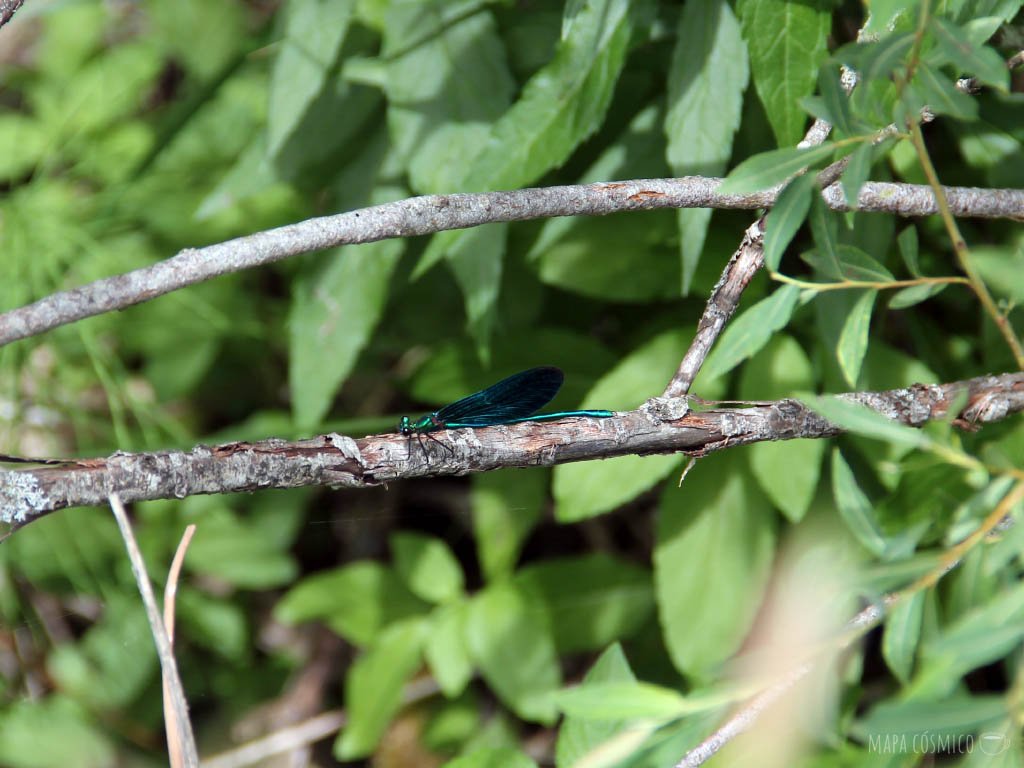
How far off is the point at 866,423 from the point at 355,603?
1.97 meters

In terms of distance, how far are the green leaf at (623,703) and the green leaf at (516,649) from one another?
1345 mm

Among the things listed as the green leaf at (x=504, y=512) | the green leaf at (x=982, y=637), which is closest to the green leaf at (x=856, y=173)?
the green leaf at (x=982, y=637)

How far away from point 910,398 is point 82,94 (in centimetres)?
340

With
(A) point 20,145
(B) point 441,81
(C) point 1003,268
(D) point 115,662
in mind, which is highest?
(A) point 20,145

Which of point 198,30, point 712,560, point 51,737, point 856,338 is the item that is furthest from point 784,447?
point 198,30

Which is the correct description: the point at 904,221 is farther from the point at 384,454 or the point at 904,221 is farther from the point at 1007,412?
the point at 384,454

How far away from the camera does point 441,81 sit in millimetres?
1922

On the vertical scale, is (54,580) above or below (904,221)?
above

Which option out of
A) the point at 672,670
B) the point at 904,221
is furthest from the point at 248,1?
the point at 672,670

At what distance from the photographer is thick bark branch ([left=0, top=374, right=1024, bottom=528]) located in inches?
40.7

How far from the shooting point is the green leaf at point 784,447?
69.2 inches

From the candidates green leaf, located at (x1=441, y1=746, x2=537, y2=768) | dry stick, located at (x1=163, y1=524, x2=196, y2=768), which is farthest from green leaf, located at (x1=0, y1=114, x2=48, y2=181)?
green leaf, located at (x1=441, y1=746, x2=537, y2=768)

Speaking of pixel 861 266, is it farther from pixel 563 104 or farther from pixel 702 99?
pixel 563 104

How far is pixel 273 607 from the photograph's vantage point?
10.9 ft
